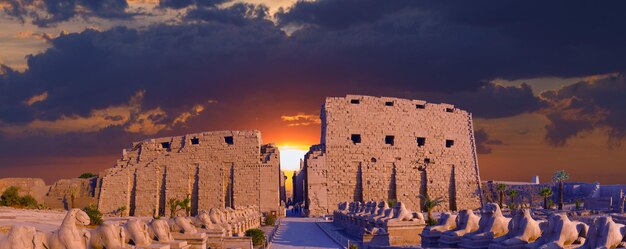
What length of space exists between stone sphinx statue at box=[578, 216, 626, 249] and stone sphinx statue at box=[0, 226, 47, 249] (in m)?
10.8

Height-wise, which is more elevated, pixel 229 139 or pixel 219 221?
pixel 229 139

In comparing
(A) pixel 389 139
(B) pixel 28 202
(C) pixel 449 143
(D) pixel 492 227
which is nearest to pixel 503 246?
(D) pixel 492 227

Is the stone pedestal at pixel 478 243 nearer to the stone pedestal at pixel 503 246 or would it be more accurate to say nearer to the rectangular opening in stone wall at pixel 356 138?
the stone pedestal at pixel 503 246

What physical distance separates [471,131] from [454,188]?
6.91 metres

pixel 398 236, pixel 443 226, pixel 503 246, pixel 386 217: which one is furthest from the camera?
pixel 386 217

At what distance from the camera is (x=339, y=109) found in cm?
5297

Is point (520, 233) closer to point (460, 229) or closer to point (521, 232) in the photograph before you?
point (521, 232)

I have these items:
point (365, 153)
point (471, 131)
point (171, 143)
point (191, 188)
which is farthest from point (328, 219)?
point (471, 131)

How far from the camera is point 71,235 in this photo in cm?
1283

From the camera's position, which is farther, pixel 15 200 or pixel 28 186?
pixel 28 186

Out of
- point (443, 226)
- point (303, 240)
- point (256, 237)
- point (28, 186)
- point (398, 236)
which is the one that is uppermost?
point (28, 186)

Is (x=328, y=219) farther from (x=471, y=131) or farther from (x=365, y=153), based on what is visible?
(x=471, y=131)

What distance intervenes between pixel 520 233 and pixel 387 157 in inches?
1525

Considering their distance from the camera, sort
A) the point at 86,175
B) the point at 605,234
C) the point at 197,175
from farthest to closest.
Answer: the point at 86,175, the point at 197,175, the point at 605,234
